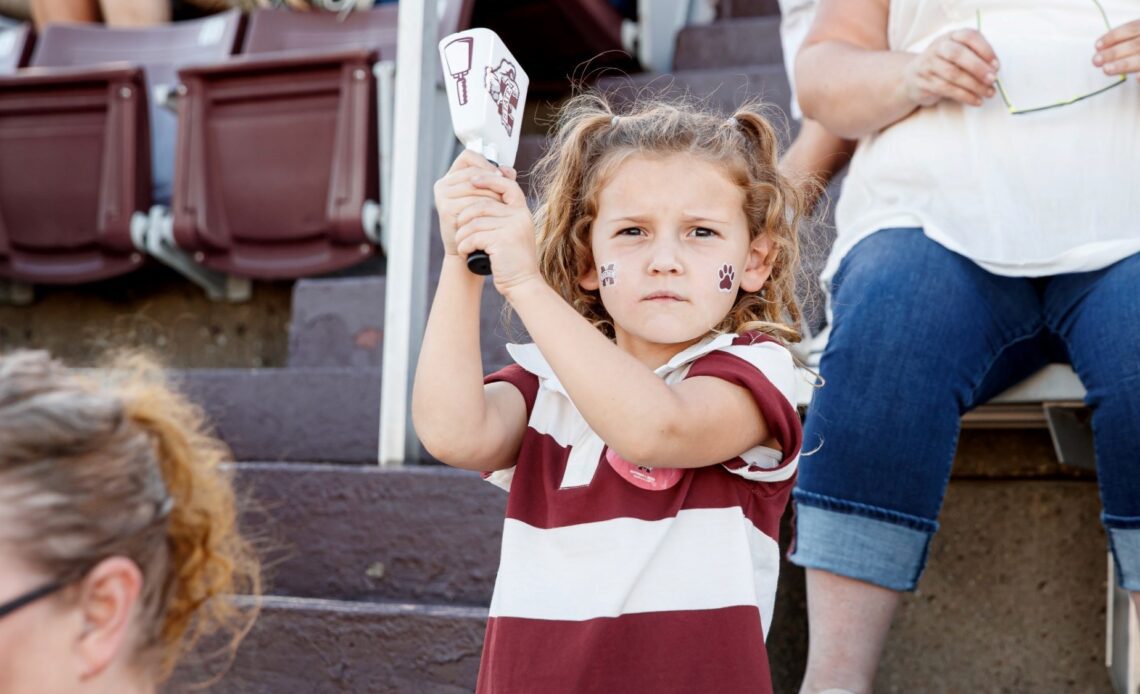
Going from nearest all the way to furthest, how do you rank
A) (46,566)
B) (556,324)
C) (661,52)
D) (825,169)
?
(46,566) < (556,324) < (825,169) < (661,52)

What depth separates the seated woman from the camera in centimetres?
152

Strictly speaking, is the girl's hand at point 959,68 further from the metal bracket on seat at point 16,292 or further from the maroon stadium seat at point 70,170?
the metal bracket on seat at point 16,292

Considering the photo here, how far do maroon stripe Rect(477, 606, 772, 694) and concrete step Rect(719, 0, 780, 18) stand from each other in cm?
327

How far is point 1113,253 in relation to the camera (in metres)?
1.57

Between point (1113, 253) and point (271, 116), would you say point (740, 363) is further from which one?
point (271, 116)

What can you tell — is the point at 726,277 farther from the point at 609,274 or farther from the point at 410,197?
the point at 410,197

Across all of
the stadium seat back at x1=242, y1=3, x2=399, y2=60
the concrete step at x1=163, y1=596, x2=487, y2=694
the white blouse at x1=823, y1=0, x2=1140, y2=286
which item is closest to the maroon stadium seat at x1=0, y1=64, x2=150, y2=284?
the stadium seat back at x1=242, y1=3, x2=399, y2=60

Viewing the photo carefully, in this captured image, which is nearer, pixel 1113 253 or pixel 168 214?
pixel 1113 253

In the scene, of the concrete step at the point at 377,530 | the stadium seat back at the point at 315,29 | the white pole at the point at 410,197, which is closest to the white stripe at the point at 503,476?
the concrete step at the point at 377,530

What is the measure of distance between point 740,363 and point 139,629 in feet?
1.96

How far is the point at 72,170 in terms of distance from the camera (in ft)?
11.3

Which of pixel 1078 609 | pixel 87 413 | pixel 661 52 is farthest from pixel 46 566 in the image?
pixel 661 52

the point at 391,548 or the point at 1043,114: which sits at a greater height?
the point at 1043,114

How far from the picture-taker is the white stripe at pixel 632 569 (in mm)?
1208
